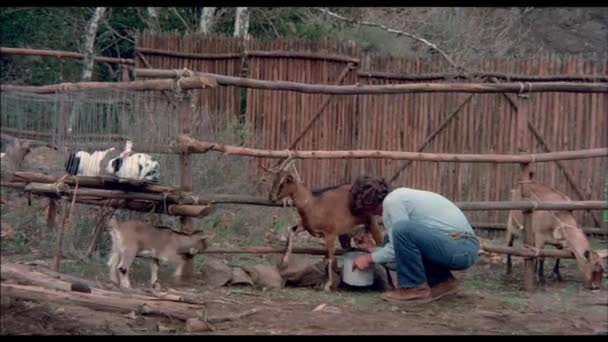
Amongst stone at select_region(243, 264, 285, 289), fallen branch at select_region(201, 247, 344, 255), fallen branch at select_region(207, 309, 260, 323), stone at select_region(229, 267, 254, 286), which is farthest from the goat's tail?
fallen branch at select_region(207, 309, 260, 323)

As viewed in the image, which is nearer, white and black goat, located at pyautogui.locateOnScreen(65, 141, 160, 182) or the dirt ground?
the dirt ground

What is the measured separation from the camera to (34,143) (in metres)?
8.74

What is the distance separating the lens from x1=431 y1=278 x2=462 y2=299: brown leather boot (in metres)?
8.89

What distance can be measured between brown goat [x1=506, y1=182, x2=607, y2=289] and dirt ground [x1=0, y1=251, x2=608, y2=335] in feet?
0.74

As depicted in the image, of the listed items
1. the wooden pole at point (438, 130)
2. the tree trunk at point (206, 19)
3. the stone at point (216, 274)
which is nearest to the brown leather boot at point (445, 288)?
the stone at point (216, 274)

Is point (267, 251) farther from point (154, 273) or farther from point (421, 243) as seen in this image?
point (421, 243)

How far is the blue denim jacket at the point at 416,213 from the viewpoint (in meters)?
8.70

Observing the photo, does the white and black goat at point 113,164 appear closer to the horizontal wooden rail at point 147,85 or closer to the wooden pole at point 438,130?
the horizontal wooden rail at point 147,85

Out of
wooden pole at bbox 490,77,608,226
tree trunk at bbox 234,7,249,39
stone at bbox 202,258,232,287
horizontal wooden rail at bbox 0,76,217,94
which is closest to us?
horizontal wooden rail at bbox 0,76,217,94

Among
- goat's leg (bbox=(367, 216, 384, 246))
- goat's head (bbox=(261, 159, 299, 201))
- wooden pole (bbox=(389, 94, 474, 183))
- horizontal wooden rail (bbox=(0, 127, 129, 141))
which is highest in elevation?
wooden pole (bbox=(389, 94, 474, 183))

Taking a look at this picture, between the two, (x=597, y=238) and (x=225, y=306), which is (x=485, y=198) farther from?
(x=225, y=306)

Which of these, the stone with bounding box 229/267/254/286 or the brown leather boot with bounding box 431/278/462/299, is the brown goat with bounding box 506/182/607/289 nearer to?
the brown leather boot with bounding box 431/278/462/299

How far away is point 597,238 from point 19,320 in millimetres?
9233
